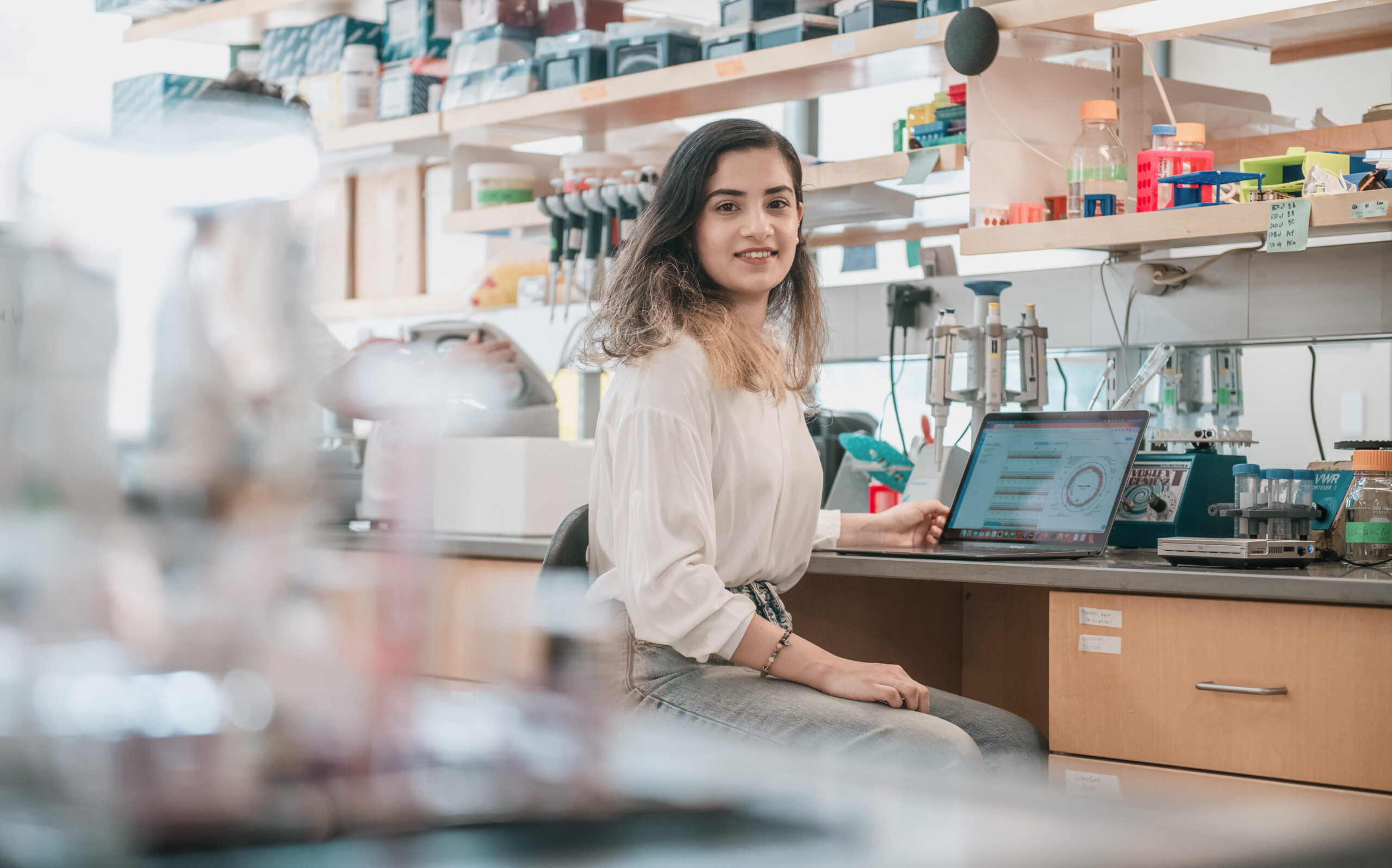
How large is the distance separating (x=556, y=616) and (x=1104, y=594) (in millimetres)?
1405

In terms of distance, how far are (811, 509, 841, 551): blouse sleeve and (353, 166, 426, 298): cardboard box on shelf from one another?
2617mm

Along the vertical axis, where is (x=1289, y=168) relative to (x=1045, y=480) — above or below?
above

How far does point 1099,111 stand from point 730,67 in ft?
2.76

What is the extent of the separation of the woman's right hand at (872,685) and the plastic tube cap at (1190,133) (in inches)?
49.3

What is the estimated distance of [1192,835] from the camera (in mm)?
429

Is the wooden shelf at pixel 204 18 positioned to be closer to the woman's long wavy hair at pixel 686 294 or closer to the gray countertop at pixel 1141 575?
the woman's long wavy hair at pixel 686 294

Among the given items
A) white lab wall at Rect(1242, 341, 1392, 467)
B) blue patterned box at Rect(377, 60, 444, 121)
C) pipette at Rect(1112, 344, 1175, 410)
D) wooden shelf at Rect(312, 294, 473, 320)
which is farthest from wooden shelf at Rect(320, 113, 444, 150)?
white lab wall at Rect(1242, 341, 1392, 467)

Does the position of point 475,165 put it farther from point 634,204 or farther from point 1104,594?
point 1104,594

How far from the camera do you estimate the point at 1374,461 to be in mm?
1927

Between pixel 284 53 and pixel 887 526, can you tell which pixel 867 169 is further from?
pixel 284 53

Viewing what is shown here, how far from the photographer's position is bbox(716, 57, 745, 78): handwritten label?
291 centimetres

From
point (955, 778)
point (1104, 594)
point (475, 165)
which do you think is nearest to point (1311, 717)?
point (1104, 594)

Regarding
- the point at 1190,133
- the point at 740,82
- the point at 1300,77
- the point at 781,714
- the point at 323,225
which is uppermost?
the point at 1300,77

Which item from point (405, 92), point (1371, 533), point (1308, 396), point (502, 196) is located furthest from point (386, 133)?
point (1308, 396)
